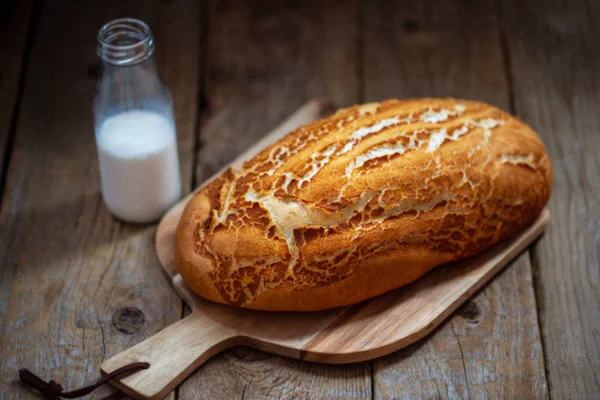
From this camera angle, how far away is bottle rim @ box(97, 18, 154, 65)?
1743 millimetres

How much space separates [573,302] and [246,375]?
668mm

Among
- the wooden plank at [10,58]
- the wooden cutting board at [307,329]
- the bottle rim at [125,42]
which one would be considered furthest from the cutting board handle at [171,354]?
the wooden plank at [10,58]

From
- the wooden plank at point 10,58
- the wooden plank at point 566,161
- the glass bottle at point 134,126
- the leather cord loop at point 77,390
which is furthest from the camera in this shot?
the wooden plank at point 10,58

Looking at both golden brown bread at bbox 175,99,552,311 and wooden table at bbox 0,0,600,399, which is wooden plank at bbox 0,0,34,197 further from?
golden brown bread at bbox 175,99,552,311

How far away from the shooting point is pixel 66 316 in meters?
1.74

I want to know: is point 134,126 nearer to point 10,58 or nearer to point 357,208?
point 357,208

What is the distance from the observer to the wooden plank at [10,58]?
2197 mm

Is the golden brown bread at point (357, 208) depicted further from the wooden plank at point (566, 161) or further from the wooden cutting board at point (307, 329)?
the wooden plank at point (566, 161)

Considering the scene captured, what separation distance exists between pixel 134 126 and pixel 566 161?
100 centimetres

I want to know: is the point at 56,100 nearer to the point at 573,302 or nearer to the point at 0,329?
the point at 0,329

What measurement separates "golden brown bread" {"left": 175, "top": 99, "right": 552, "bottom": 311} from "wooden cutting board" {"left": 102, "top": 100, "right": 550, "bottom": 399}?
40 mm

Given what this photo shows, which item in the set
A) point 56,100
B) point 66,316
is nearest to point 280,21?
point 56,100

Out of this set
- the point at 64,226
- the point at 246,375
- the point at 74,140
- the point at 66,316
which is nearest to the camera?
the point at 246,375

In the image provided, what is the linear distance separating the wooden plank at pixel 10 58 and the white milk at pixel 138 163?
0.35 m
